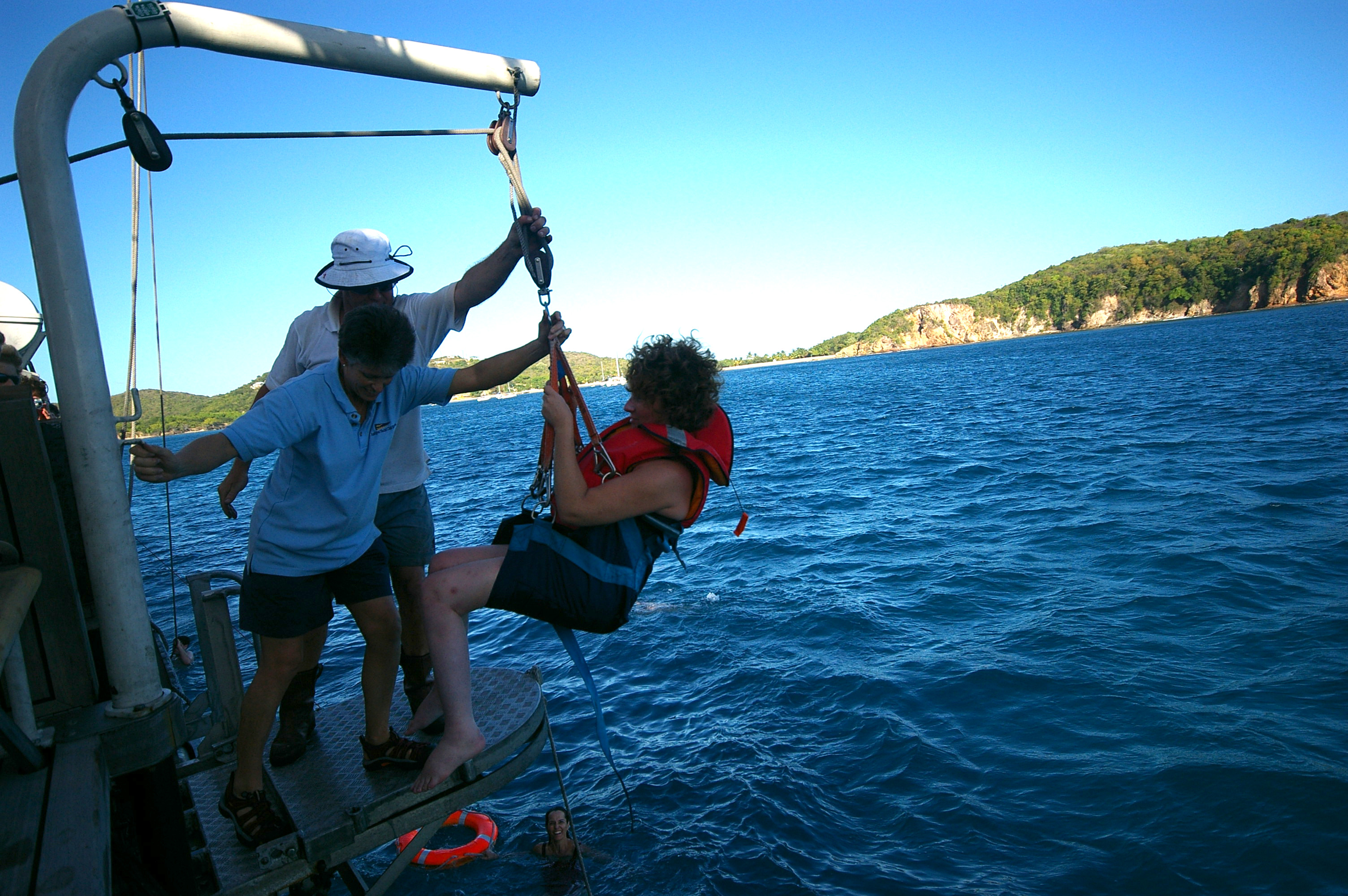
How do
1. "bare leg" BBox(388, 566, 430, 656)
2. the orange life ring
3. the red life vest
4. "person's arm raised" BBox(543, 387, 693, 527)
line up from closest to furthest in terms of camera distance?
1. "person's arm raised" BBox(543, 387, 693, 527)
2. the red life vest
3. "bare leg" BBox(388, 566, 430, 656)
4. the orange life ring

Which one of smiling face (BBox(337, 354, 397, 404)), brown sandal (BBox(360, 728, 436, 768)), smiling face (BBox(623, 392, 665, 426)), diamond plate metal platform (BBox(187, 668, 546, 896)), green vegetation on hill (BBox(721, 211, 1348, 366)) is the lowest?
diamond plate metal platform (BBox(187, 668, 546, 896))

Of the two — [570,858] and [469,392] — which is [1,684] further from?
[570,858]

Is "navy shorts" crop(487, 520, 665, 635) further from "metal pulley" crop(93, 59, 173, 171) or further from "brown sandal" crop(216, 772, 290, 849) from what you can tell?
"metal pulley" crop(93, 59, 173, 171)

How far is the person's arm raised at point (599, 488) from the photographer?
3289 mm

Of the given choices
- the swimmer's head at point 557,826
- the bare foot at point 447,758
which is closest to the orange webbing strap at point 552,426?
the bare foot at point 447,758

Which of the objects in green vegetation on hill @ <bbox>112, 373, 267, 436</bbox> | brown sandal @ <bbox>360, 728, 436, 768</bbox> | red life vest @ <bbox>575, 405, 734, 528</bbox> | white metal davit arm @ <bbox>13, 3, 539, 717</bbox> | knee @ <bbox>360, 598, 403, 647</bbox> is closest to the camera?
white metal davit arm @ <bbox>13, 3, 539, 717</bbox>

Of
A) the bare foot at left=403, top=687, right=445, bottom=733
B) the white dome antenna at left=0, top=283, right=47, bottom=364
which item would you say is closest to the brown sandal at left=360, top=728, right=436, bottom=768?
the bare foot at left=403, top=687, right=445, bottom=733

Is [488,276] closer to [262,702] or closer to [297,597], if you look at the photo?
[297,597]

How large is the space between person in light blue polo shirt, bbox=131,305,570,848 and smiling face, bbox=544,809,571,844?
11.8 feet

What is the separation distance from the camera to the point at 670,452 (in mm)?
3441

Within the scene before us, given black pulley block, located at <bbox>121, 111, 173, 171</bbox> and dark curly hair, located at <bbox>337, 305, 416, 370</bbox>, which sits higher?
black pulley block, located at <bbox>121, 111, 173, 171</bbox>

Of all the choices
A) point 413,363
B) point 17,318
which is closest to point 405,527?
point 413,363

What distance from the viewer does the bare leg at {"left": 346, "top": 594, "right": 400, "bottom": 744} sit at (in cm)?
360

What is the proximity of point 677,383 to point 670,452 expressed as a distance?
12.0 inches
